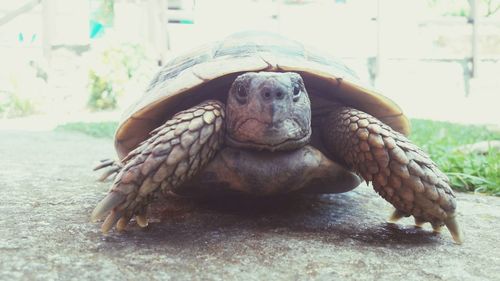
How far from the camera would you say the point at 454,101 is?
8844 millimetres

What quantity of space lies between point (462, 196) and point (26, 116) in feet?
28.2

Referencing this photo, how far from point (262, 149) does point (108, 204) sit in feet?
1.82

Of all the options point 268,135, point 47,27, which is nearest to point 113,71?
point 47,27

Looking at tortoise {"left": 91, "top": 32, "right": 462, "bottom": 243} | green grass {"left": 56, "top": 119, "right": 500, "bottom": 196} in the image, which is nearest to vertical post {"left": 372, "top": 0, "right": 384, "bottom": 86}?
green grass {"left": 56, "top": 119, "right": 500, "bottom": 196}

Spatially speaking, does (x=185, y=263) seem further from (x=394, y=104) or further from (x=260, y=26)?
(x=260, y=26)

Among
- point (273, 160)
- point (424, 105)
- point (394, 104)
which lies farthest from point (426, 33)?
point (273, 160)

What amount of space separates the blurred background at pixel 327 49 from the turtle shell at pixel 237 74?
21.3 ft

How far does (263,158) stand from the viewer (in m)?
1.76

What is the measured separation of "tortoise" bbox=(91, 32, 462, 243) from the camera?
5.26ft

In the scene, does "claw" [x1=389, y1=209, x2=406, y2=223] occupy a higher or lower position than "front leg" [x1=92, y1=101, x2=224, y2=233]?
lower

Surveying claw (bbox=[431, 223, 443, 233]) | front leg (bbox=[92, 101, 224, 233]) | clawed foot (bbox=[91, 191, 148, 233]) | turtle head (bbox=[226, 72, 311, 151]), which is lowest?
claw (bbox=[431, 223, 443, 233])

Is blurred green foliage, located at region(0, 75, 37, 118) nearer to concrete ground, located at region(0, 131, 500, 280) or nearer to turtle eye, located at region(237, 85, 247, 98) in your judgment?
concrete ground, located at region(0, 131, 500, 280)

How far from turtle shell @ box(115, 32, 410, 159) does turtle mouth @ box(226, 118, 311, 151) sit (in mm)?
250

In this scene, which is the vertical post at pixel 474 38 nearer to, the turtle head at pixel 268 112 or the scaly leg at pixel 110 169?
the scaly leg at pixel 110 169
